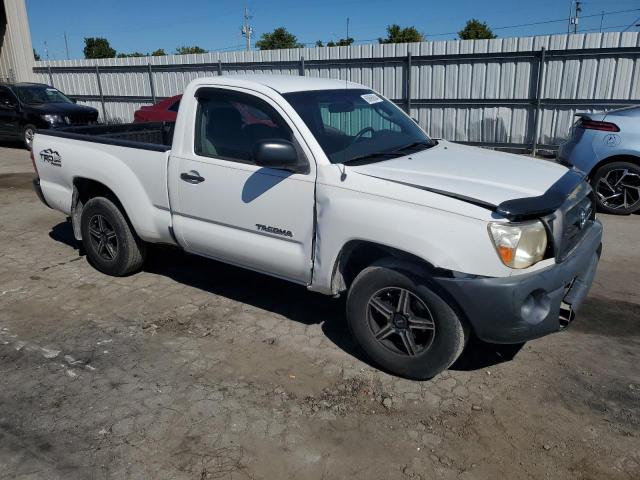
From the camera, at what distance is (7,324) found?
441 cm

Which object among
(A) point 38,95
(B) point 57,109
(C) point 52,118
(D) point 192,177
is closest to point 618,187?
(D) point 192,177

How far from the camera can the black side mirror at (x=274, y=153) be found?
3521 millimetres

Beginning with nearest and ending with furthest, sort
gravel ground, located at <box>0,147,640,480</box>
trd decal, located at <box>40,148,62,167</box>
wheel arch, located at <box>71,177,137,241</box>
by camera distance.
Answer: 1. gravel ground, located at <box>0,147,640,480</box>
2. wheel arch, located at <box>71,177,137,241</box>
3. trd decal, located at <box>40,148,62,167</box>

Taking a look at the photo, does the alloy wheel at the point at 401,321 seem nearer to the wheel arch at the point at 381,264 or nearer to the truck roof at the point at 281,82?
the wheel arch at the point at 381,264

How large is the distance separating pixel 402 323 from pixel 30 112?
13365mm

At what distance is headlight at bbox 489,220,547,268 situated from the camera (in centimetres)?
302

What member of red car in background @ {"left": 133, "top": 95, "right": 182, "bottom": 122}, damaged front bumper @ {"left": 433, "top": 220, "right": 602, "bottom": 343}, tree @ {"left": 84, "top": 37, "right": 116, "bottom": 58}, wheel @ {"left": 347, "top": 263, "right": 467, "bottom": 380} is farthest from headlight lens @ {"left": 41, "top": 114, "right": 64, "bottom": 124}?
tree @ {"left": 84, "top": 37, "right": 116, "bottom": 58}

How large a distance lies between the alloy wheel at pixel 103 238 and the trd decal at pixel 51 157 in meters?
0.68

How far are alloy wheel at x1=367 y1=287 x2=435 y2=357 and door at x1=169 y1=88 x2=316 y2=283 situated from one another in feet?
1.88

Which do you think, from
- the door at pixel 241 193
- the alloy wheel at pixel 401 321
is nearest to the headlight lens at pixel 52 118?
the door at pixel 241 193

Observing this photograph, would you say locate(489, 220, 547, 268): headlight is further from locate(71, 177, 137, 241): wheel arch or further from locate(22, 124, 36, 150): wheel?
locate(22, 124, 36, 150): wheel

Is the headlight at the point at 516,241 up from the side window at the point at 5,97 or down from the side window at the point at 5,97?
down

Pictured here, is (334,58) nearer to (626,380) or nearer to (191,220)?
(191,220)

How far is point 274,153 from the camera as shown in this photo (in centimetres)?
353
